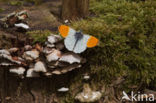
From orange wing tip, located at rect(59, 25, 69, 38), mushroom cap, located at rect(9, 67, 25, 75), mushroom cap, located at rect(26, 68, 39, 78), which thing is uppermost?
orange wing tip, located at rect(59, 25, 69, 38)

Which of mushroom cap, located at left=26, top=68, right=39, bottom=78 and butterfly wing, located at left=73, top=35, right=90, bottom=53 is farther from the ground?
butterfly wing, located at left=73, top=35, right=90, bottom=53

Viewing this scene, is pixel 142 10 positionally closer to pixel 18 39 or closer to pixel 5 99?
pixel 18 39

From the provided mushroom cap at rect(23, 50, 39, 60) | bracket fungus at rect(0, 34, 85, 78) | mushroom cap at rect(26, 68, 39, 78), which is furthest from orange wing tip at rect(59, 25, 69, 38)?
mushroom cap at rect(26, 68, 39, 78)

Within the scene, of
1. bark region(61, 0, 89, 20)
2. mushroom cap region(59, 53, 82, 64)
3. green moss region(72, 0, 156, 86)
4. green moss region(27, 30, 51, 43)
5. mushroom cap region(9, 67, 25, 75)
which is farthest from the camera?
bark region(61, 0, 89, 20)

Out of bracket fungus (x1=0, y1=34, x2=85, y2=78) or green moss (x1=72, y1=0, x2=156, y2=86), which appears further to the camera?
green moss (x1=72, y1=0, x2=156, y2=86)

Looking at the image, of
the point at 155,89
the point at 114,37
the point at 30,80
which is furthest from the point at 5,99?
the point at 155,89

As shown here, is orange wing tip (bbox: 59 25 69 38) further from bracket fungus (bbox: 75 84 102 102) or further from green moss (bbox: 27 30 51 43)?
bracket fungus (bbox: 75 84 102 102)

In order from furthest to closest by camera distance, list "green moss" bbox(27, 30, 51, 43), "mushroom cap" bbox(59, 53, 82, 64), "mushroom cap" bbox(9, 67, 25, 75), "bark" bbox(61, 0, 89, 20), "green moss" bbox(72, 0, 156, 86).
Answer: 1. "bark" bbox(61, 0, 89, 20)
2. "green moss" bbox(27, 30, 51, 43)
3. "green moss" bbox(72, 0, 156, 86)
4. "mushroom cap" bbox(9, 67, 25, 75)
5. "mushroom cap" bbox(59, 53, 82, 64)
